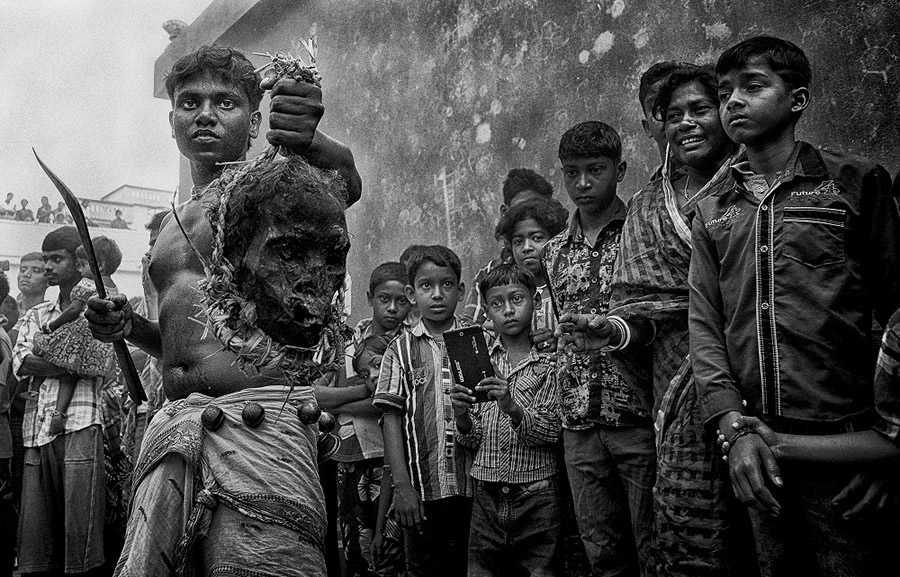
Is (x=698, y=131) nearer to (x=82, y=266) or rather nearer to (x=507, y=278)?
(x=507, y=278)

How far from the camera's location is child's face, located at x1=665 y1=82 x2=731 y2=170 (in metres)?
3.38

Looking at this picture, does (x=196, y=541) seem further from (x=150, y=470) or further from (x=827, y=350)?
(x=827, y=350)

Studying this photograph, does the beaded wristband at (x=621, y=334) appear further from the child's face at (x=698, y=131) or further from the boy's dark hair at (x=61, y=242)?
the boy's dark hair at (x=61, y=242)

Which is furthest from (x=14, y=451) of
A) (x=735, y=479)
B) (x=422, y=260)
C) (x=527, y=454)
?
(x=735, y=479)

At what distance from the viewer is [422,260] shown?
4555mm

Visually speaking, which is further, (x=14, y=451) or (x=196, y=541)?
(x=14, y=451)

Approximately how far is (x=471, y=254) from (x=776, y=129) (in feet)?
12.6

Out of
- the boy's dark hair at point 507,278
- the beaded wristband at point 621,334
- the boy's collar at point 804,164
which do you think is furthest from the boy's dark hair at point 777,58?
the boy's dark hair at point 507,278

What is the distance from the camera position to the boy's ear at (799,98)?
284 centimetres

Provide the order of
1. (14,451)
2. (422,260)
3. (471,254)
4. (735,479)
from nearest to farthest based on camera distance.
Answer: (735,479) < (422,260) < (14,451) < (471,254)

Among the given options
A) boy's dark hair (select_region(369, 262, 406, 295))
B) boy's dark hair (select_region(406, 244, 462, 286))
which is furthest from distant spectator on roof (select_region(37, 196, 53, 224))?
boy's dark hair (select_region(406, 244, 462, 286))

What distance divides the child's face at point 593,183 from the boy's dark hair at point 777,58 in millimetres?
1049

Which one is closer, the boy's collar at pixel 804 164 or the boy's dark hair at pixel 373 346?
the boy's collar at pixel 804 164

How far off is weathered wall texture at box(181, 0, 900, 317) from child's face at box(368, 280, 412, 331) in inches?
52.1
